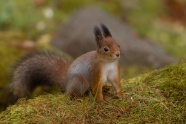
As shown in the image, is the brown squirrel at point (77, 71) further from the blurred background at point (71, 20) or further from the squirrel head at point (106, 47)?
the blurred background at point (71, 20)

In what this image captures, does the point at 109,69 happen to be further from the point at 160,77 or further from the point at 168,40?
the point at 168,40

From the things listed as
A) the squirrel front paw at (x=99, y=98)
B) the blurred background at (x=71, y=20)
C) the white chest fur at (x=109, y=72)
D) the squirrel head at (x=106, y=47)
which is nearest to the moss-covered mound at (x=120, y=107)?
the squirrel front paw at (x=99, y=98)

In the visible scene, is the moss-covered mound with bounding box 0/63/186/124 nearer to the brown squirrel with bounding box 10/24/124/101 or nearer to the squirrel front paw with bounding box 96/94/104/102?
the squirrel front paw with bounding box 96/94/104/102

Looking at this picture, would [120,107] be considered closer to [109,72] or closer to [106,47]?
[109,72]

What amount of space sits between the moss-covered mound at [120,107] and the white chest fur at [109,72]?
0.54 feet

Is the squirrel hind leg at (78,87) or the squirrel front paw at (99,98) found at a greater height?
the squirrel hind leg at (78,87)

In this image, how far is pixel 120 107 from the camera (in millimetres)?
3670

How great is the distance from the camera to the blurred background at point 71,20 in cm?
790

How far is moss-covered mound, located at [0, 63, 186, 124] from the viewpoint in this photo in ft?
11.5

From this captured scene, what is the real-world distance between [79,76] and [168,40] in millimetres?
9598

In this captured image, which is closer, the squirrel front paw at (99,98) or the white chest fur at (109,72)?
the squirrel front paw at (99,98)

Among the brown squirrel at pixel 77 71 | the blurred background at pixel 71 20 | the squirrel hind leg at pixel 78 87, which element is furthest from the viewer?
Result: the blurred background at pixel 71 20

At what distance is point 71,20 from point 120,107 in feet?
22.4

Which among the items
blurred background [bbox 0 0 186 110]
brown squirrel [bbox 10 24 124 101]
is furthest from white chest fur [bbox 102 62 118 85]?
blurred background [bbox 0 0 186 110]
